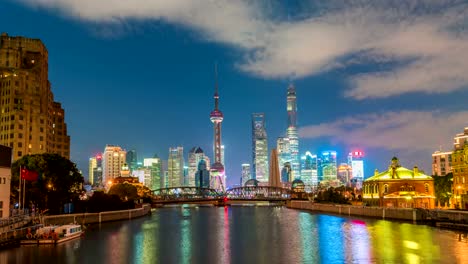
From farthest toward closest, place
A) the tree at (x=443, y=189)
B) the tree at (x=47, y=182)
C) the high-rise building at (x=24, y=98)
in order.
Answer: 1. the tree at (x=443, y=189)
2. the high-rise building at (x=24, y=98)
3. the tree at (x=47, y=182)

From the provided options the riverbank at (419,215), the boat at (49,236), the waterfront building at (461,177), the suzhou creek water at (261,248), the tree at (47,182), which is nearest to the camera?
the suzhou creek water at (261,248)

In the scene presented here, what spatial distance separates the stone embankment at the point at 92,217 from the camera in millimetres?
95175

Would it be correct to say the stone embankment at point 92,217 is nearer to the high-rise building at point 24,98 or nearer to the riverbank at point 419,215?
the high-rise building at point 24,98

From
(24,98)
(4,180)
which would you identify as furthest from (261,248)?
(24,98)

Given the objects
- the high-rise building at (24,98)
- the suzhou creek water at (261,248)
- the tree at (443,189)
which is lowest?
the suzhou creek water at (261,248)

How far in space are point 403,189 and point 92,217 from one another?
322 feet

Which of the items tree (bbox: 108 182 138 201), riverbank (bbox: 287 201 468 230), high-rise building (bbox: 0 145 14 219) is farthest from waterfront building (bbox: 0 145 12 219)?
tree (bbox: 108 182 138 201)

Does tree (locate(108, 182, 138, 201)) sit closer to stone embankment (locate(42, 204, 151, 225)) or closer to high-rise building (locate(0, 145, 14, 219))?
stone embankment (locate(42, 204, 151, 225))

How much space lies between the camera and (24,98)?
447 feet

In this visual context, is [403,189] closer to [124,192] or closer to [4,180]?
[124,192]

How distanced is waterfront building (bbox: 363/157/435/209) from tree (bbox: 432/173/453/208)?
256 centimetres

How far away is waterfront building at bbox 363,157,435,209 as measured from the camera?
156m

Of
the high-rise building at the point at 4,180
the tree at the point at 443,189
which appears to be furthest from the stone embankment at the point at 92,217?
the tree at the point at 443,189

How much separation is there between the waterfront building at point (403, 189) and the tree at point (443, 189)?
2.56 metres
